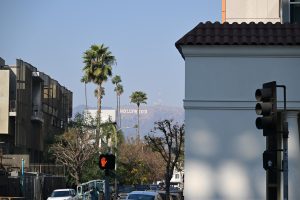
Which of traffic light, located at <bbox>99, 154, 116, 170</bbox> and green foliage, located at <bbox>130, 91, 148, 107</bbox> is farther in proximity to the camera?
green foliage, located at <bbox>130, 91, 148, 107</bbox>

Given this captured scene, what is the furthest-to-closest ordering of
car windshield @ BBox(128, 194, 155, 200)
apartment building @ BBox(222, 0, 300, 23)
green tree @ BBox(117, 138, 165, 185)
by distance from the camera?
green tree @ BBox(117, 138, 165, 185) < car windshield @ BBox(128, 194, 155, 200) < apartment building @ BBox(222, 0, 300, 23)

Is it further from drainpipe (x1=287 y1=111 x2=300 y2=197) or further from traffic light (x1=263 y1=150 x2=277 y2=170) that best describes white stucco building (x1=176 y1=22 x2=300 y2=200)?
traffic light (x1=263 y1=150 x2=277 y2=170)


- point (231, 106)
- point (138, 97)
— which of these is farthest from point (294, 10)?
point (138, 97)

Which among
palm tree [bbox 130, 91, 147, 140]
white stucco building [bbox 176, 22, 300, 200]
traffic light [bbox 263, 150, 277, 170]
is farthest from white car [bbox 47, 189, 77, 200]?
palm tree [bbox 130, 91, 147, 140]

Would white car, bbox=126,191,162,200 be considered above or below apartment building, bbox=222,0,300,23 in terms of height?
below

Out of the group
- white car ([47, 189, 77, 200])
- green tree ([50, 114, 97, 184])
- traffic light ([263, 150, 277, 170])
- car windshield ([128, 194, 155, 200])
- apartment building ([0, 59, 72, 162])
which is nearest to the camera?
traffic light ([263, 150, 277, 170])

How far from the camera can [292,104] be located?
1847cm

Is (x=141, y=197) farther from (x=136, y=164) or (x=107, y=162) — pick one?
(x=136, y=164)

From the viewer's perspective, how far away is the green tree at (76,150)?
7281 centimetres

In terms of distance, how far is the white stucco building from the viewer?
60.9ft

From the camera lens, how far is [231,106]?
61.8ft

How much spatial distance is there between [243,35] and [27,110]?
56.9m

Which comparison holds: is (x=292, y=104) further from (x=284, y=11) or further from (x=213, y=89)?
(x=284, y=11)

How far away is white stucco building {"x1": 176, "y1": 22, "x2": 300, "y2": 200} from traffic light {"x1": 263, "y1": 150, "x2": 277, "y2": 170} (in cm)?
543
